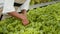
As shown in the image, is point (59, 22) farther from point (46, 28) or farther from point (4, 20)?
point (4, 20)

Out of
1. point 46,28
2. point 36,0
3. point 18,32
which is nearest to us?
point 18,32

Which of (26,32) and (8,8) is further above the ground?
(8,8)

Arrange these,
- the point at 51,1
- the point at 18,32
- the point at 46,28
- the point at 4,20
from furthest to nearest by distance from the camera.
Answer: the point at 51,1 → the point at 4,20 → the point at 46,28 → the point at 18,32

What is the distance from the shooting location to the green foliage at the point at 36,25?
224 centimetres

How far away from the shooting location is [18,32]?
85.2 inches

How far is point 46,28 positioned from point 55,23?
0.74ft

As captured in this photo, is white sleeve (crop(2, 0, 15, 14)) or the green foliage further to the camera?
white sleeve (crop(2, 0, 15, 14))

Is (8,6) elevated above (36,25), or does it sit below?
above

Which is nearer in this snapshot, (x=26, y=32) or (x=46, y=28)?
(x=26, y=32)

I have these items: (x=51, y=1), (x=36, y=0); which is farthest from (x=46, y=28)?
(x=51, y=1)

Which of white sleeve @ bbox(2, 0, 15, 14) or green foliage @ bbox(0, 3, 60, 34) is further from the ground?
white sleeve @ bbox(2, 0, 15, 14)

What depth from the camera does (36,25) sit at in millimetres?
2426

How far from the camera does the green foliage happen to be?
2.24 m

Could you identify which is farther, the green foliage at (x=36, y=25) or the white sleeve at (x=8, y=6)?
the white sleeve at (x=8, y=6)
